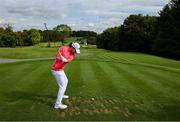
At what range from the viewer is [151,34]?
104 m

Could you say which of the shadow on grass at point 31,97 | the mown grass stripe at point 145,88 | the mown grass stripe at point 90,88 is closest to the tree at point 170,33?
the mown grass stripe at point 145,88

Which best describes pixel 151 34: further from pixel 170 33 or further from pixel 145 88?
pixel 145 88

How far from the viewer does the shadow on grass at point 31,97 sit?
14.4m

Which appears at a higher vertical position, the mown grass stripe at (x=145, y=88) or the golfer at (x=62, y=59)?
the golfer at (x=62, y=59)

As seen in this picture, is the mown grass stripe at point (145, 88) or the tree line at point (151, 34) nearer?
the mown grass stripe at point (145, 88)

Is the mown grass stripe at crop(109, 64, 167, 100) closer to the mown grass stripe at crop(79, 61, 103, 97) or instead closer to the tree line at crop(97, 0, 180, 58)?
the mown grass stripe at crop(79, 61, 103, 97)

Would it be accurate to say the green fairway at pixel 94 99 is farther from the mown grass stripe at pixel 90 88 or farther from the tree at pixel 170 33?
the tree at pixel 170 33

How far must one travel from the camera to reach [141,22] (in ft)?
375

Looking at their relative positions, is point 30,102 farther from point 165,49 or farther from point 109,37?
point 109,37

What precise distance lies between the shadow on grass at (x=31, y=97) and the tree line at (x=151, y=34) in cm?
6253

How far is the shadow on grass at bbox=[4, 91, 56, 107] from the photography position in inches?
566

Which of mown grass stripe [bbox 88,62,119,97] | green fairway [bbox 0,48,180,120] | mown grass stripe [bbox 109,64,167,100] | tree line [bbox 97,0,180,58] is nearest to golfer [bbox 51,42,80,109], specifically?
green fairway [bbox 0,48,180,120]

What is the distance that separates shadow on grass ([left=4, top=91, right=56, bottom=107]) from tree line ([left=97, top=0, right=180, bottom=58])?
2462 inches

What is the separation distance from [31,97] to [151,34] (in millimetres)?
91234
